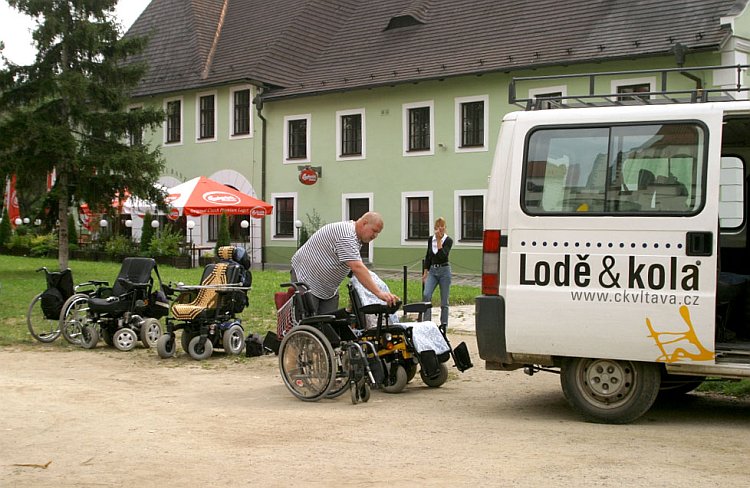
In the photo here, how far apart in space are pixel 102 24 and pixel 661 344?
2212 centimetres

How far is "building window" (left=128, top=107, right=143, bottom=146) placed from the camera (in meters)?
27.9

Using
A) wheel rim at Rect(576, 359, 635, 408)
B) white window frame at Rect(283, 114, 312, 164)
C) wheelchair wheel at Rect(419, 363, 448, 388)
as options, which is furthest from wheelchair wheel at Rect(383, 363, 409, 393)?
white window frame at Rect(283, 114, 312, 164)

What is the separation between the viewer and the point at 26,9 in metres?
26.7

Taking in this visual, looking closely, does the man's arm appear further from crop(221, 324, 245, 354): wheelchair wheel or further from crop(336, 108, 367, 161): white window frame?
crop(336, 108, 367, 161): white window frame

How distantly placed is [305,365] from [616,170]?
336 cm

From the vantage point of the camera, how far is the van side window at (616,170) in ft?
26.4

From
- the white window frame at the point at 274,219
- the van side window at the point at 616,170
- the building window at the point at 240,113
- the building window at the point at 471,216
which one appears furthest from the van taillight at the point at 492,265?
the building window at the point at 240,113

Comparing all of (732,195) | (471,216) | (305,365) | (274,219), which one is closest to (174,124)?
(274,219)

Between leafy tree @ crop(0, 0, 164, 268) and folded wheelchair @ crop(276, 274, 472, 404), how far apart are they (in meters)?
17.6

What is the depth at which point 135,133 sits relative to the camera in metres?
28.1

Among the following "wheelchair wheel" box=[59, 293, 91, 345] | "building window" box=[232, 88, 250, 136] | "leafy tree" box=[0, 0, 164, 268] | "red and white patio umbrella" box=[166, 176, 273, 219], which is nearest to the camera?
"wheelchair wheel" box=[59, 293, 91, 345]

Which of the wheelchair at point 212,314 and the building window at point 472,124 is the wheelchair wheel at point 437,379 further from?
the building window at point 472,124

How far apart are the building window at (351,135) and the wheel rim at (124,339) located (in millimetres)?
20639

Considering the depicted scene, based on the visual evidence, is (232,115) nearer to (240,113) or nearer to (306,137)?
(240,113)
